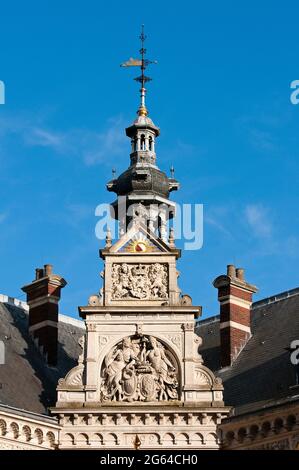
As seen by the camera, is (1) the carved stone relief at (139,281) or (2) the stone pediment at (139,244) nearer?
(1) the carved stone relief at (139,281)

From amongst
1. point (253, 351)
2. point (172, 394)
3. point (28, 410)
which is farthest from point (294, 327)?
point (28, 410)

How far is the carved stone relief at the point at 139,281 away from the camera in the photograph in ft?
165

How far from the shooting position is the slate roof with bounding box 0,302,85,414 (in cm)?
4953

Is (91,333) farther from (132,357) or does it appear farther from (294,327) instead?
(294,327)

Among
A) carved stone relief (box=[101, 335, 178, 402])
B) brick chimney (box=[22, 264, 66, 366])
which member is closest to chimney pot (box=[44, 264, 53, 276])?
brick chimney (box=[22, 264, 66, 366])

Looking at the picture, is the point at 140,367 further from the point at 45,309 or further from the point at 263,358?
the point at 45,309

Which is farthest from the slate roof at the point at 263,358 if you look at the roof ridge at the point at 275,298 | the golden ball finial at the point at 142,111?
the golden ball finial at the point at 142,111

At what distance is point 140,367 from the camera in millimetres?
49156

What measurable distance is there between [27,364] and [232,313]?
703cm

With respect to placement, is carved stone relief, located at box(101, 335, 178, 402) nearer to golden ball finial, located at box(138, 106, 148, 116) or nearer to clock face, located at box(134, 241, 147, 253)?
clock face, located at box(134, 241, 147, 253)

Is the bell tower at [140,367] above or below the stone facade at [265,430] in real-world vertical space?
above

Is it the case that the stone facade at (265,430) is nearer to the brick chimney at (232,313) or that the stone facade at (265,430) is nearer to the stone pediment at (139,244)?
the brick chimney at (232,313)

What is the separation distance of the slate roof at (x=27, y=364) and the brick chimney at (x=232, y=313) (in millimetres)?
5529

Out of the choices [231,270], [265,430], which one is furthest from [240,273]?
[265,430]
